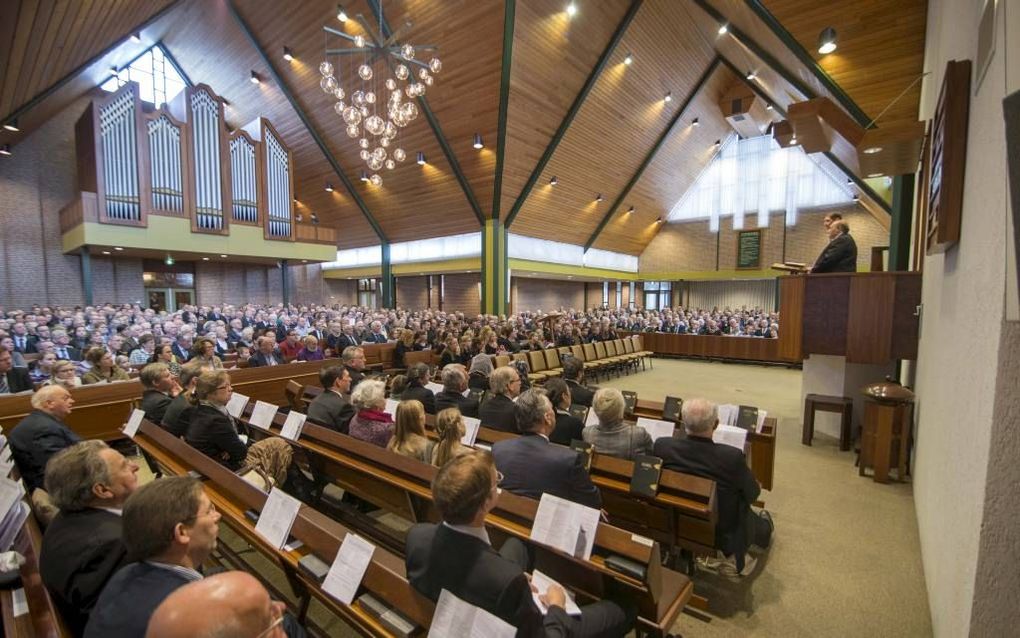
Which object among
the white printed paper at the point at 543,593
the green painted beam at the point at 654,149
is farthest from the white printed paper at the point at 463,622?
the green painted beam at the point at 654,149

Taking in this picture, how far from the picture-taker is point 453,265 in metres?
14.3

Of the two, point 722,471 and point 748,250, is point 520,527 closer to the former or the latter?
point 722,471

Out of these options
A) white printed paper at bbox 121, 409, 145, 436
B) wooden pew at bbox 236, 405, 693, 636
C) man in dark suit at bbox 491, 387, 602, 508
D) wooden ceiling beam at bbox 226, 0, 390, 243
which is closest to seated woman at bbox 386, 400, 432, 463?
wooden pew at bbox 236, 405, 693, 636

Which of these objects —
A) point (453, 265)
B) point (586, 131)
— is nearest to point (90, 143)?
point (453, 265)

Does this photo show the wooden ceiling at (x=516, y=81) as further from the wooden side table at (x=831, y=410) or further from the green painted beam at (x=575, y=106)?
the wooden side table at (x=831, y=410)

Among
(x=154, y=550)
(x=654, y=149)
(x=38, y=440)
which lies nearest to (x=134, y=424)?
(x=38, y=440)

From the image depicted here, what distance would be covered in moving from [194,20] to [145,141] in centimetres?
347

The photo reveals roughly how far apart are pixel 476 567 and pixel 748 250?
18180mm

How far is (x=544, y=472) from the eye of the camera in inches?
76.5

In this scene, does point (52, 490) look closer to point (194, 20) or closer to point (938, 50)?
point (938, 50)

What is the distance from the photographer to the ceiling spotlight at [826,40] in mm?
3982

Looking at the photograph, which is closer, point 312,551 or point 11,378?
point 312,551

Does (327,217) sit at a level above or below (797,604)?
above

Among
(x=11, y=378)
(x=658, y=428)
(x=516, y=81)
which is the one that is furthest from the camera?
(x=516, y=81)
